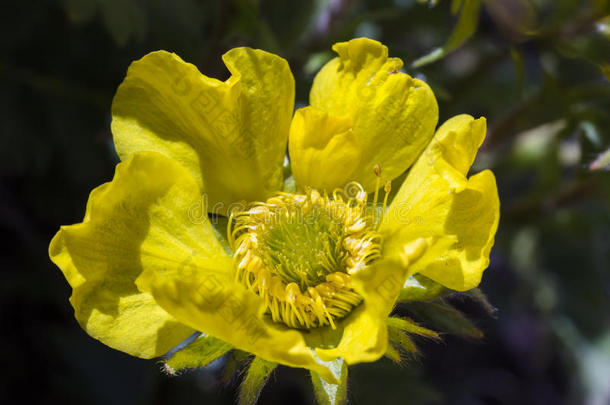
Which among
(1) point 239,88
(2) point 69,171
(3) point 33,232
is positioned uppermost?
(1) point 239,88

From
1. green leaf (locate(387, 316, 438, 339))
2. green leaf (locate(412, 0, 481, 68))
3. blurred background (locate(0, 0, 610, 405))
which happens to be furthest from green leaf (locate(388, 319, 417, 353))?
blurred background (locate(0, 0, 610, 405))

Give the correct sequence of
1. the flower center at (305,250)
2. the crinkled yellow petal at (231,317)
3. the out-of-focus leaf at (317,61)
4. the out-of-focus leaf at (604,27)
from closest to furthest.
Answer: the crinkled yellow petal at (231,317) < the flower center at (305,250) < the out-of-focus leaf at (604,27) < the out-of-focus leaf at (317,61)

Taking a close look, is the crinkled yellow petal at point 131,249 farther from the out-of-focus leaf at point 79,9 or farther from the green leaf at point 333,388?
the out-of-focus leaf at point 79,9

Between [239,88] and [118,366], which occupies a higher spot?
[239,88]

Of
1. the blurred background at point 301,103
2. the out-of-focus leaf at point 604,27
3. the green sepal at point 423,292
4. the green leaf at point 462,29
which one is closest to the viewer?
the green sepal at point 423,292

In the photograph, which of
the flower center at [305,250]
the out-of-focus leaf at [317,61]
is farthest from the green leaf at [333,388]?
the out-of-focus leaf at [317,61]

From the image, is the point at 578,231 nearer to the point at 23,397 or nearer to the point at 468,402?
the point at 468,402

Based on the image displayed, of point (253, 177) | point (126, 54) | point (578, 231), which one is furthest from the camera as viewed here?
point (578, 231)

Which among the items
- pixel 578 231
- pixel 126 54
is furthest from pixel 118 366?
pixel 578 231
